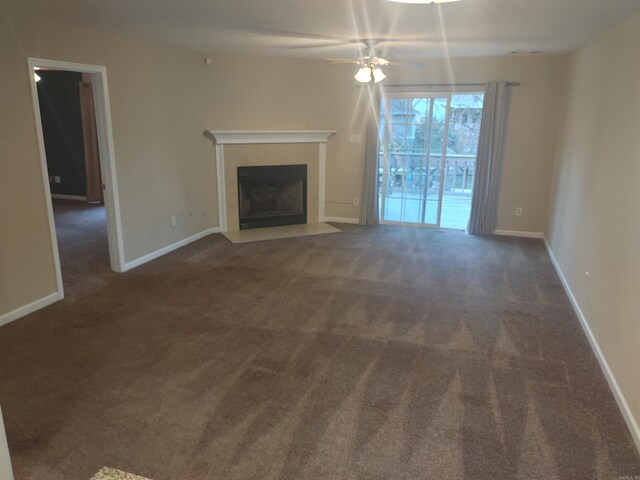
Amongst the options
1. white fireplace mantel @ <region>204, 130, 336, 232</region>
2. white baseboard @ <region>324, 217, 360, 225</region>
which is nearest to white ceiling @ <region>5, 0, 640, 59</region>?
white fireplace mantel @ <region>204, 130, 336, 232</region>

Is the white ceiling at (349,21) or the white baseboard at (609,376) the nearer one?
the white baseboard at (609,376)

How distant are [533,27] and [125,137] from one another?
3.82m

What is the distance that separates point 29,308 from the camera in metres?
3.68

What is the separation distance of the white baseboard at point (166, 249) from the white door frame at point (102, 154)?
0.13m

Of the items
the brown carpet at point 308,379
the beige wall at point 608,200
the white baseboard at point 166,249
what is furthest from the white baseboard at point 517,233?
the white baseboard at point 166,249

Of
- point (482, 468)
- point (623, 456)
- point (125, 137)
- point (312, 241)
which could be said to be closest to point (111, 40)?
point (125, 137)

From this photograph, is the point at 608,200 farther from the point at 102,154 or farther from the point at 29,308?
the point at 29,308

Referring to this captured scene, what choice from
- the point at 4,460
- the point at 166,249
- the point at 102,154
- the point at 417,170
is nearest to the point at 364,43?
the point at 417,170

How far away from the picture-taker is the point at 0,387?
270 centimetres

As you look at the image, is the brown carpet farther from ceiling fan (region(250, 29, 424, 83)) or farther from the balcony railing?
the balcony railing

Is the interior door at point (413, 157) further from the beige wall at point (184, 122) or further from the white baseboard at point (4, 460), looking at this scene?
the white baseboard at point (4, 460)

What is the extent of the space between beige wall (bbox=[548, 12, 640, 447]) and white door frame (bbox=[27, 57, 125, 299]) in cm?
421

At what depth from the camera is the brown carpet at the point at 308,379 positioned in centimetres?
217

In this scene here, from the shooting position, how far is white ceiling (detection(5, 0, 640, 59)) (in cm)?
299
